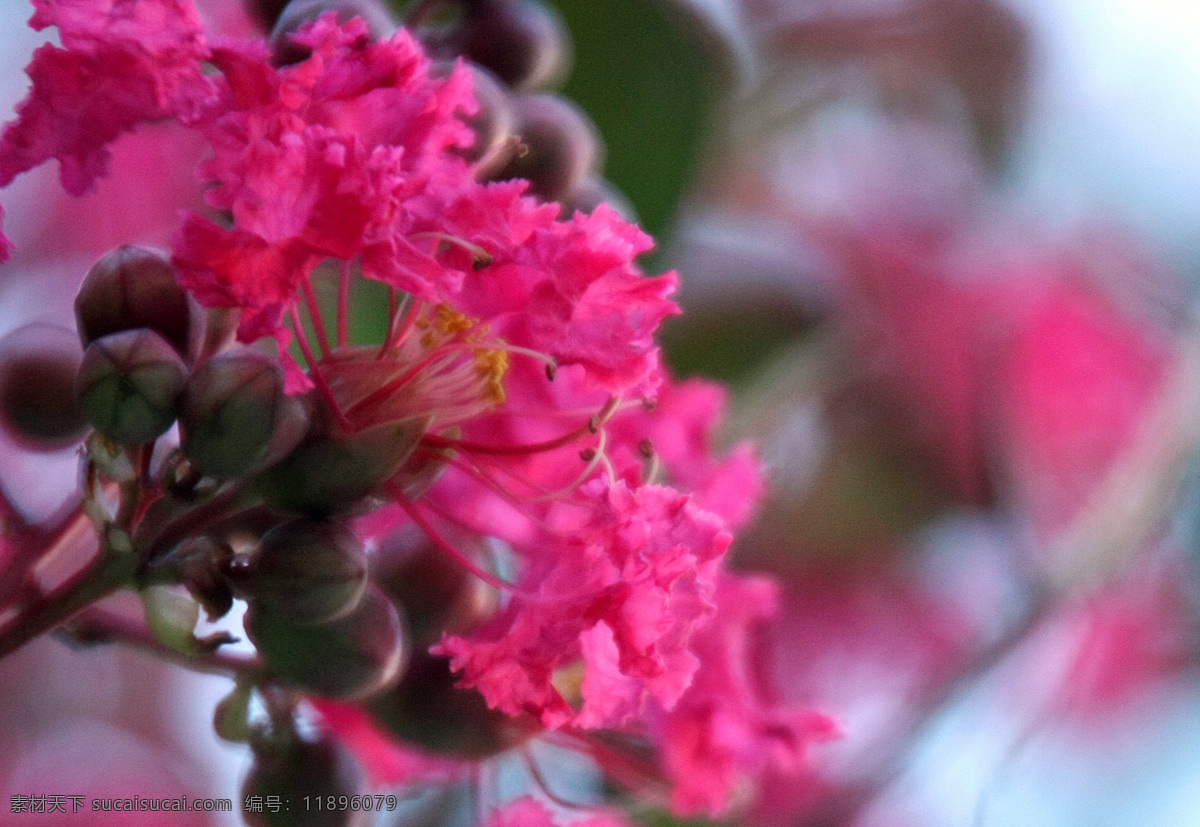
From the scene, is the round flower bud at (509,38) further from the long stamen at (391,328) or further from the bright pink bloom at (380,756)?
the bright pink bloom at (380,756)

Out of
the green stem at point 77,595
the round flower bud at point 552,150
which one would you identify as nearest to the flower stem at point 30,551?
the green stem at point 77,595

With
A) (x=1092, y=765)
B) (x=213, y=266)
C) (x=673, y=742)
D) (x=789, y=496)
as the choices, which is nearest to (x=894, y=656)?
(x=789, y=496)

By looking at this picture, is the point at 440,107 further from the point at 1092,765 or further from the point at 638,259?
the point at 1092,765

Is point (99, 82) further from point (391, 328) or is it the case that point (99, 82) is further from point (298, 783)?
point (298, 783)

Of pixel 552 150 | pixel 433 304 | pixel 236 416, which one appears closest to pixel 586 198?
pixel 552 150

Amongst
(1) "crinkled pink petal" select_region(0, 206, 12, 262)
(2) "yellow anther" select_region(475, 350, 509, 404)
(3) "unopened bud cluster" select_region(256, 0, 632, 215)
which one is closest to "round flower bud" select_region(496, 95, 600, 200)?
(3) "unopened bud cluster" select_region(256, 0, 632, 215)
